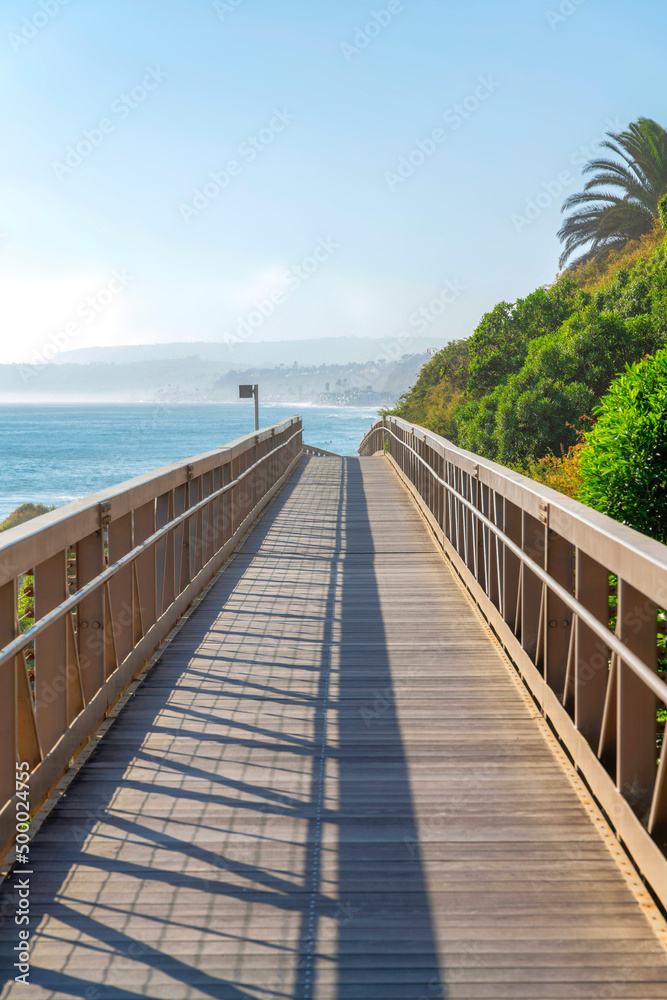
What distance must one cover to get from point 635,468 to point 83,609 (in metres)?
6.11

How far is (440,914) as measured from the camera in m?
3.04

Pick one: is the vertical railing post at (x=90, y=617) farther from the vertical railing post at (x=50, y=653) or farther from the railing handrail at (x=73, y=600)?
the vertical railing post at (x=50, y=653)

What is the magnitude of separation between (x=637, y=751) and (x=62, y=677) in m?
2.50

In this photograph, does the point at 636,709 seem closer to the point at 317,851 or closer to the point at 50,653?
the point at 317,851

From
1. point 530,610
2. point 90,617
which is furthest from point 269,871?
point 530,610

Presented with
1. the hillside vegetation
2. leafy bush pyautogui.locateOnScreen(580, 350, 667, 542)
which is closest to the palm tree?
the hillside vegetation

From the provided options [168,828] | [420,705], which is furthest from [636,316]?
[168,828]

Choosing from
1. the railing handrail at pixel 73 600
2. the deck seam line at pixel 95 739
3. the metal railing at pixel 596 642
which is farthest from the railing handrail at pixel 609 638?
the deck seam line at pixel 95 739

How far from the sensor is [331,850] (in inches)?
137

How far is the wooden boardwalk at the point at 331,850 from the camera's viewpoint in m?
2.78

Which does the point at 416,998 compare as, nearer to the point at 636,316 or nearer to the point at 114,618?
the point at 114,618

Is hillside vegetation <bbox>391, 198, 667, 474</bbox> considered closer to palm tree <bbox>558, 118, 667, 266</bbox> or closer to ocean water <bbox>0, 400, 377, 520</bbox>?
palm tree <bbox>558, 118, 667, 266</bbox>

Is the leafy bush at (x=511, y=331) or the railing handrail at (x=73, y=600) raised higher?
the leafy bush at (x=511, y=331)

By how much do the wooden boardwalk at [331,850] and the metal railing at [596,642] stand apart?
Result: 19 cm
